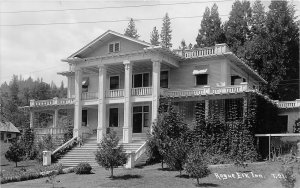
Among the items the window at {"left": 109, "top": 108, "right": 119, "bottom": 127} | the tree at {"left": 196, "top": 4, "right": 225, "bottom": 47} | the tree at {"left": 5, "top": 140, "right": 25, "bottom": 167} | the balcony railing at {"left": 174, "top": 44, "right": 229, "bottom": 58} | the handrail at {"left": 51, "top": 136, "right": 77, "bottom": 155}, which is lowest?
the tree at {"left": 5, "top": 140, "right": 25, "bottom": 167}

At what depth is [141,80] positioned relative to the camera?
38.8m

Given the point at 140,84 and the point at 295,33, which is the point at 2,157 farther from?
the point at 295,33

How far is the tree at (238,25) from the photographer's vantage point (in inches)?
1994

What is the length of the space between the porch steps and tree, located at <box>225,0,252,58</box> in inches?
828

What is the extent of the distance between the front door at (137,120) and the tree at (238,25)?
17.0 meters

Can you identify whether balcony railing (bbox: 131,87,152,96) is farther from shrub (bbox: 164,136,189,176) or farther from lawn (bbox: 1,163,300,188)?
shrub (bbox: 164,136,189,176)

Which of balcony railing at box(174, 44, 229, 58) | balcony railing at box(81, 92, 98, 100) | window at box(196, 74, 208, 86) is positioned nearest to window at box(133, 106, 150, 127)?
balcony railing at box(81, 92, 98, 100)

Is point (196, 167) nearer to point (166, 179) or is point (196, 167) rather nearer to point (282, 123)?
point (166, 179)

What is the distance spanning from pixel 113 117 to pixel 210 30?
1985 centimetres

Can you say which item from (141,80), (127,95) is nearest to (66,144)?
(127,95)

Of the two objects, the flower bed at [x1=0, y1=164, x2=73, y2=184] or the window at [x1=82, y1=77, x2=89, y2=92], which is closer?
the flower bed at [x1=0, y1=164, x2=73, y2=184]

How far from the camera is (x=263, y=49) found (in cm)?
4634

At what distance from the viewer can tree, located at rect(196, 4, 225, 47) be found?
2053 inches

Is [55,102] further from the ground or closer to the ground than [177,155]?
further from the ground
